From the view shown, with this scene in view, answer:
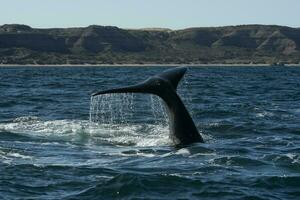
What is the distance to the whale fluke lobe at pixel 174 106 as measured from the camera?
58.7ft

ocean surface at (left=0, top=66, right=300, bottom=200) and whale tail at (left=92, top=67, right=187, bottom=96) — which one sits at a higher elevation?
whale tail at (left=92, top=67, right=187, bottom=96)

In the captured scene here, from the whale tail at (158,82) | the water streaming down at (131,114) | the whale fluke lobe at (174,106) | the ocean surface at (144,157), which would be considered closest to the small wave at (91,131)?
the ocean surface at (144,157)

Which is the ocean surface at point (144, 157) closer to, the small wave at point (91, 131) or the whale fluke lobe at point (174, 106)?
the small wave at point (91, 131)

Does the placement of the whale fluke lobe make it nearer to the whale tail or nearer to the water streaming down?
the whale tail

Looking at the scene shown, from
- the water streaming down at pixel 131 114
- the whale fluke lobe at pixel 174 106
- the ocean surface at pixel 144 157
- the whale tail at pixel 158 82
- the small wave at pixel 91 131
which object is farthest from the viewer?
the water streaming down at pixel 131 114

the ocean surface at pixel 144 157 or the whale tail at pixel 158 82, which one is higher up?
the whale tail at pixel 158 82

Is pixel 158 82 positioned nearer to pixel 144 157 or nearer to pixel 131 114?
pixel 144 157

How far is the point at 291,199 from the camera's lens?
41.8ft

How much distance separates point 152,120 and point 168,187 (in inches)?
480

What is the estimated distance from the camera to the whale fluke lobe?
17.9 m

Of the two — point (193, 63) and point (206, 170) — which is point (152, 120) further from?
point (193, 63)

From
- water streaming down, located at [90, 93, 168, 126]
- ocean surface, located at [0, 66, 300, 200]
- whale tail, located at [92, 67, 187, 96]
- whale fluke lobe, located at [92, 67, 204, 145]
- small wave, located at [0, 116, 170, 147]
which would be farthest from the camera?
water streaming down, located at [90, 93, 168, 126]

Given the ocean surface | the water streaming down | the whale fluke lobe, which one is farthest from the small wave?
the water streaming down

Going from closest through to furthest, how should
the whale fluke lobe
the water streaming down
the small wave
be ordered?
the whale fluke lobe < the small wave < the water streaming down
